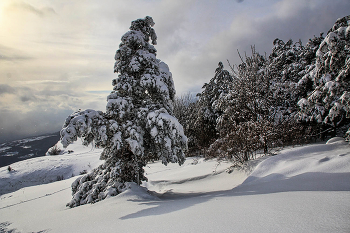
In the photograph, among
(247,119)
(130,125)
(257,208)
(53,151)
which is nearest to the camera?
(257,208)

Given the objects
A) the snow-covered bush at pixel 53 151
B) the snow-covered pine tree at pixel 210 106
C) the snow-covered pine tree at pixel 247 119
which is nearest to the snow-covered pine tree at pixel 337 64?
the snow-covered pine tree at pixel 247 119

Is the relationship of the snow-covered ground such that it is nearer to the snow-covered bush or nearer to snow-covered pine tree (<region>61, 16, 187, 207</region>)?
snow-covered pine tree (<region>61, 16, 187, 207</region>)

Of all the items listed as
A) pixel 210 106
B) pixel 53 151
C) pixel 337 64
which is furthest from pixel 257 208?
pixel 53 151

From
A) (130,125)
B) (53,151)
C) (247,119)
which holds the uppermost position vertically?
(130,125)

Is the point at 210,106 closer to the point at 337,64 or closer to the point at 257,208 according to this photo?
the point at 337,64

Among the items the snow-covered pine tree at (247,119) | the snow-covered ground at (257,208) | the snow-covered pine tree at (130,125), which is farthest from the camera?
the snow-covered pine tree at (247,119)

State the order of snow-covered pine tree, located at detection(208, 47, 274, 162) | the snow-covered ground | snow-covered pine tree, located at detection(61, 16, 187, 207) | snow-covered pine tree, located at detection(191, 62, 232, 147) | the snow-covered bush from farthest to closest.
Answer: the snow-covered bush
snow-covered pine tree, located at detection(191, 62, 232, 147)
snow-covered pine tree, located at detection(208, 47, 274, 162)
snow-covered pine tree, located at detection(61, 16, 187, 207)
the snow-covered ground

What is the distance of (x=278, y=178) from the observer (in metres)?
5.16

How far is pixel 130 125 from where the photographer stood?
19.9 feet

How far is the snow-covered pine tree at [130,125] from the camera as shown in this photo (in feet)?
17.9

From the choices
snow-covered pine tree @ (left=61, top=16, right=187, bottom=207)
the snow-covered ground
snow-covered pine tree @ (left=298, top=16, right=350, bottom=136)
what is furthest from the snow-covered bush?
snow-covered pine tree @ (left=298, top=16, right=350, bottom=136)

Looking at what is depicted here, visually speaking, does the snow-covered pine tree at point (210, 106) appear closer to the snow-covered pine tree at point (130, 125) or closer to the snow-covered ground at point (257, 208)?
the snow-covered ground at point (257, 208)

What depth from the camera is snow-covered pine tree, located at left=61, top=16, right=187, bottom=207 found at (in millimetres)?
5445

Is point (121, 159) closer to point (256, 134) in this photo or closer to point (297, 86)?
point (256, 134)
